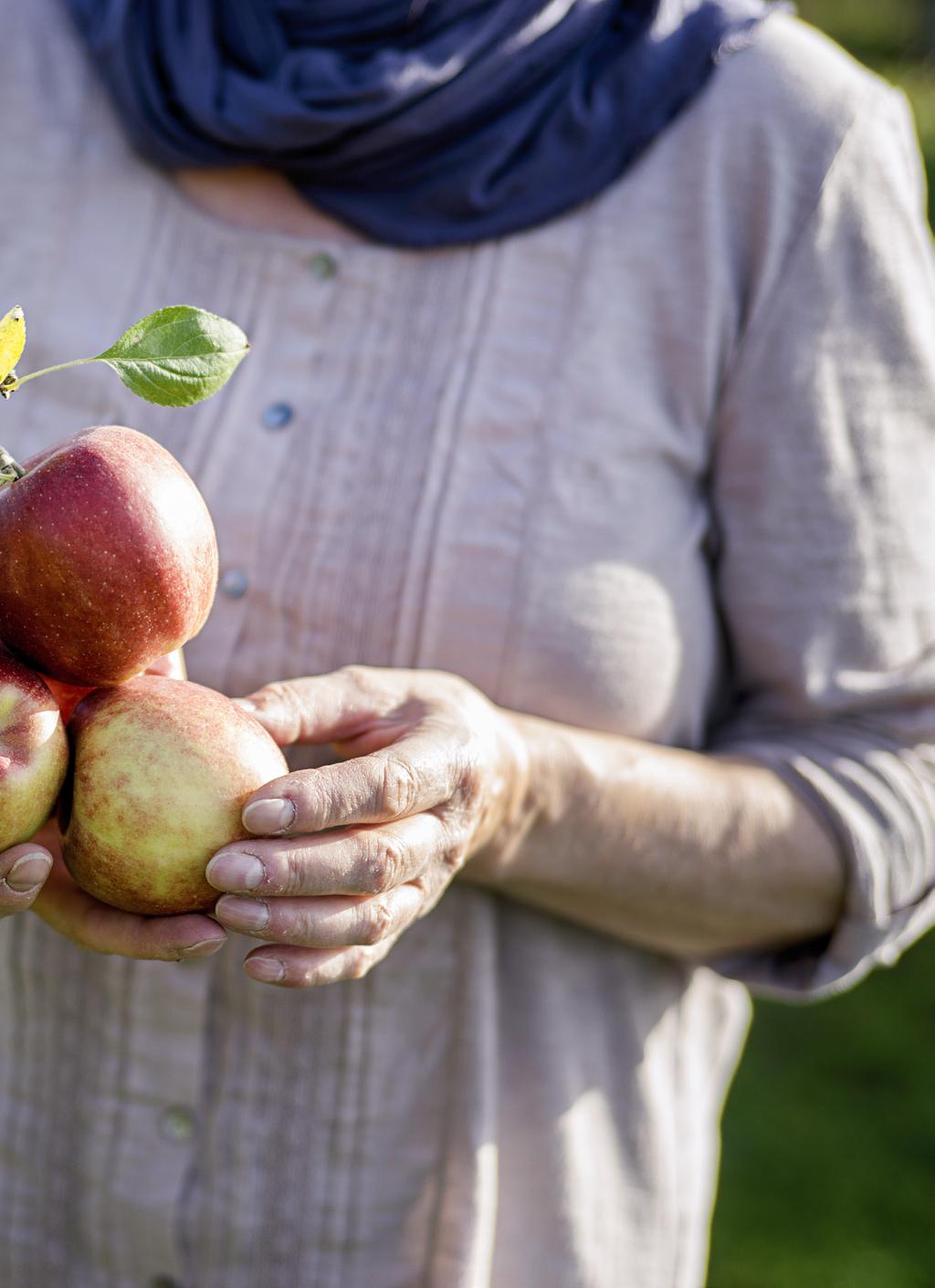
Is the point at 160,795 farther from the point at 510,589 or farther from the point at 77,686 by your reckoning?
the point at 510,589

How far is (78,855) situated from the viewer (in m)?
1.21

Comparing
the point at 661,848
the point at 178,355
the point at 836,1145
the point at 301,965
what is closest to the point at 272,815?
the point at 301,965

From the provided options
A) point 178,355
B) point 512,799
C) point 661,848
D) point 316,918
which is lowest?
point 661,848

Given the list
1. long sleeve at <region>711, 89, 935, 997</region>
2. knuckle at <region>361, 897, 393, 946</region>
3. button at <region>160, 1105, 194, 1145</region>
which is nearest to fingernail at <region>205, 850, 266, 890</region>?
knuckle at <region>361, 897, 393, 946</region>

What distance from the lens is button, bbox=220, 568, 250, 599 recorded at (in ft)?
4.80

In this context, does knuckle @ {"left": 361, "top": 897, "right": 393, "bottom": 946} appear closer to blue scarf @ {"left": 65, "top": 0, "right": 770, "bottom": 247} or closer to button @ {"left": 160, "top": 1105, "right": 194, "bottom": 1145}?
button @ {"left": 160, "top": 1105, "right": 194, "bottom": 1145}

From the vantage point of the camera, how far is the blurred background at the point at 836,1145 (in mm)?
2857

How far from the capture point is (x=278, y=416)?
1.50 metres

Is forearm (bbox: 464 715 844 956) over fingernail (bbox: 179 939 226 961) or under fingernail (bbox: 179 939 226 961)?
under

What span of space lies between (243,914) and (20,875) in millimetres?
179

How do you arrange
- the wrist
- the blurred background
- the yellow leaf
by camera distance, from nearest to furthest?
the yellow leaf < the wrist < the blurred background

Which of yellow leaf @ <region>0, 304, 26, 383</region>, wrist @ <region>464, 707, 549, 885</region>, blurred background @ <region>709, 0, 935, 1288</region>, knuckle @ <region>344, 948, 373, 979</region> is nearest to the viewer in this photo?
yellow leaf @ <region>0, 304, 26, 383</region>

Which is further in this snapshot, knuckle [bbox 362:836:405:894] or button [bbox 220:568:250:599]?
button [bbox 220:568:250:599]

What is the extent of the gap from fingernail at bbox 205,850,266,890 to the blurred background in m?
2.17
